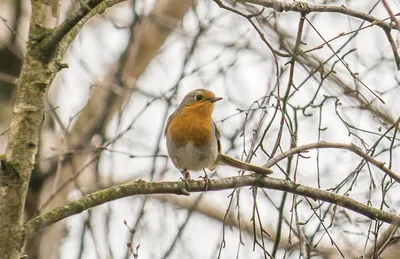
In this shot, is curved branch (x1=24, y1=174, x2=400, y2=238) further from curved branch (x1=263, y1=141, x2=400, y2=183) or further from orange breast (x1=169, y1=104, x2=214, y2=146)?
orange breast (x1=169, y1=104, x2=214, y2=146)

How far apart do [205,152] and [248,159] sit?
4.36 feet

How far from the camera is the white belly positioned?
5.09 metres

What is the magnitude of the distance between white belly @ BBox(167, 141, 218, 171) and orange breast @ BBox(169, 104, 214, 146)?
0.13ft

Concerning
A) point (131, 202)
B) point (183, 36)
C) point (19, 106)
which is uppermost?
point (183, 36)

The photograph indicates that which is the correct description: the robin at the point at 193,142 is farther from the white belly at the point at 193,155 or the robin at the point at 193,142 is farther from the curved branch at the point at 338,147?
the curved branch at the point at 338,147

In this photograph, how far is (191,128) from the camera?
5.17m

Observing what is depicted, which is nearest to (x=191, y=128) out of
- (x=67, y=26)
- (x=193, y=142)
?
(x=193, y=142)

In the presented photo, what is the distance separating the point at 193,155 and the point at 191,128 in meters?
0.21

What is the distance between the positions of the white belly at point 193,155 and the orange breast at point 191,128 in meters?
A: 0.04

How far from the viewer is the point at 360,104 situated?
14.0ft

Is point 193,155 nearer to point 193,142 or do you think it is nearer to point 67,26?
point 193,142

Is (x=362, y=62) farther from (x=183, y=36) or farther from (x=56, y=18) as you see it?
(x=56, y=18)

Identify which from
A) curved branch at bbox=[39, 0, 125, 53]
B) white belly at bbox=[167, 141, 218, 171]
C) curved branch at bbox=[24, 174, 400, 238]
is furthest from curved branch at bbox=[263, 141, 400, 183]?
white belly at bbox=[167, 141, 218, 171]

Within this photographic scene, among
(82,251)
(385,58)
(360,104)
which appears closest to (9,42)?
(82,251)
